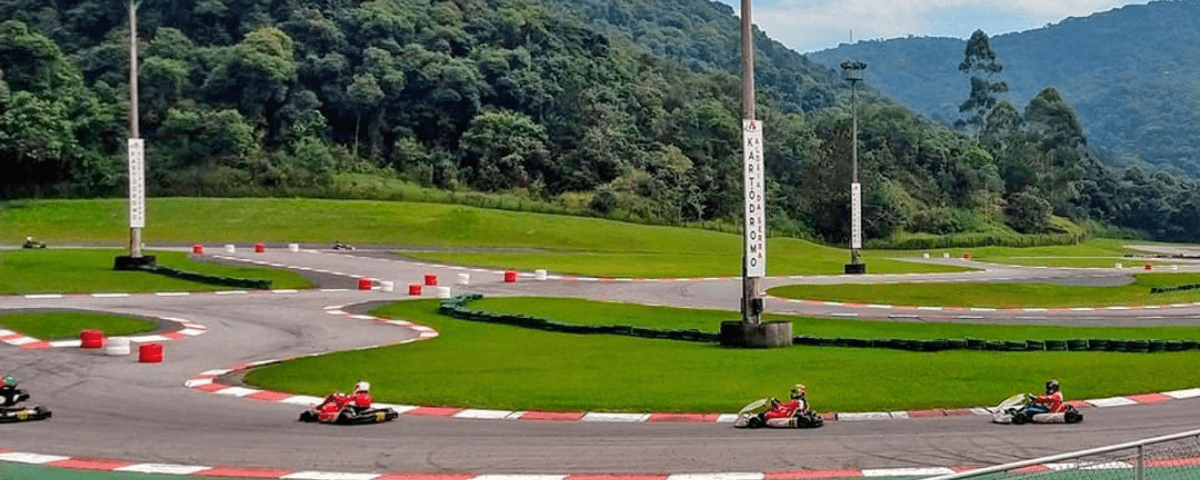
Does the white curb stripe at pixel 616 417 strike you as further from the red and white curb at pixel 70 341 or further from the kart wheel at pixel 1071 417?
the red and white curb at pixel 70 341

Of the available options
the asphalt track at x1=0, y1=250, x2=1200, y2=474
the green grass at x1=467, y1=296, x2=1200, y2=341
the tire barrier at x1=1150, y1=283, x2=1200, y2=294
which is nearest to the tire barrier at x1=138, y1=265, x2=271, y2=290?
the green grass at x1=467, y1=296, x2=1200, y2=341

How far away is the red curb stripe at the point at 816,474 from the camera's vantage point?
11.9 m

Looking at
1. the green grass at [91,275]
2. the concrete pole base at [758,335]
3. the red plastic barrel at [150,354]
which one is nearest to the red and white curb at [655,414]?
the red plastic barrel at [150,354]

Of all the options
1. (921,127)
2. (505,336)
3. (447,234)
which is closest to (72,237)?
(447,234)

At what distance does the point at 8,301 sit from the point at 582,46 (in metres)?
103

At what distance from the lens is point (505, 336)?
91.0 feet

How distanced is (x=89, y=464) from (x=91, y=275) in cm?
3471

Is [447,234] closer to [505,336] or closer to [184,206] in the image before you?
[184,206]

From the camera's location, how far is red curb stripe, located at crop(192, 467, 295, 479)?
40.8 feet

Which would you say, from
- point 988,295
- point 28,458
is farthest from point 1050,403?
point 988,295

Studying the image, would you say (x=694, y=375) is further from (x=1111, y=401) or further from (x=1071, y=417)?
(x=1071, y=417)

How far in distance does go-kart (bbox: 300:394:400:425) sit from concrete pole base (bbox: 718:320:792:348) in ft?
33.7

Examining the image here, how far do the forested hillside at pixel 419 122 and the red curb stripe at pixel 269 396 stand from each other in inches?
3274

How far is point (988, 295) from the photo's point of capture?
46.3 meters
